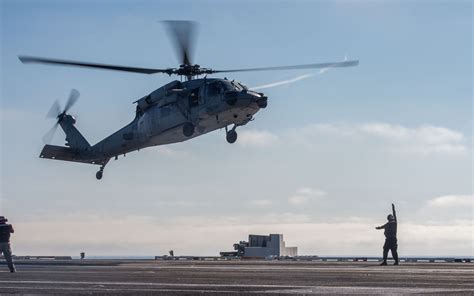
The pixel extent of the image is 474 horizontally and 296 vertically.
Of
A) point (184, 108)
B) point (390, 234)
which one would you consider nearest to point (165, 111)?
point (184, 108)

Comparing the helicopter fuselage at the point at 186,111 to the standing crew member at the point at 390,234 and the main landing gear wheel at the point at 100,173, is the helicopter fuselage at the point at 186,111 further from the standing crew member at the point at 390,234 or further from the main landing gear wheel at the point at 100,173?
the standing crew member at the point at 390,234

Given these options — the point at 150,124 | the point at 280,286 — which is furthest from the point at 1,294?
the point at 150,124

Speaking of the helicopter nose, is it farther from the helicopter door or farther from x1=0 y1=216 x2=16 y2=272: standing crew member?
x1=0 y1=216 x2=16 y2=272: standing crew member

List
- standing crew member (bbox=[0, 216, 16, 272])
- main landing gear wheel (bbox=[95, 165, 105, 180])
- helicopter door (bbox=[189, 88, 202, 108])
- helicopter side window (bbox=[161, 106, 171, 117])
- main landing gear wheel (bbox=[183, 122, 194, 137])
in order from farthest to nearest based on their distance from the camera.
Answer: main landing gear wheel (bbox=[95, 165, 105, 180]) < helicopter side window (bbox=[161, 106, 171, 117]) < main landing gear wheel (bbox=[183, 122, 194, 137]) < helicopter door (bbox=[189, 88, 202, 108]) < standing crew member (bbox=[0, 216, 16, 272])

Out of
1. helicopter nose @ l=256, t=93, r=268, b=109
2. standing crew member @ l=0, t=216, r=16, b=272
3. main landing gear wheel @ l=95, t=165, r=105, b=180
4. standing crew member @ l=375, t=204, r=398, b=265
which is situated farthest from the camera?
main landing gear wheel @ l=95, t=165, r=105, b=180

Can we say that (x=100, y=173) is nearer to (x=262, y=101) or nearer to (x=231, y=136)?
(x=231, y=136)

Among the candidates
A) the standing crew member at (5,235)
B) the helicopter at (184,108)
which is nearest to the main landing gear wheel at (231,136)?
the helicopter at (184,108)

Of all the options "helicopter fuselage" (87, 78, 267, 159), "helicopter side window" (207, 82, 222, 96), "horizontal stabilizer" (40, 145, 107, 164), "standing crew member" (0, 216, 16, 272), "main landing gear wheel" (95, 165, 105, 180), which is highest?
"helicopter side window" (207, 82, 222, 96)

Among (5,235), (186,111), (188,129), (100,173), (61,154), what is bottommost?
(5,235)

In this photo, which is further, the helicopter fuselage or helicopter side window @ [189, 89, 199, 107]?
helicopter side window @ [189, 89, 199, 107]

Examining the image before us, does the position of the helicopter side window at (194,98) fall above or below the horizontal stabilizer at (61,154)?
above

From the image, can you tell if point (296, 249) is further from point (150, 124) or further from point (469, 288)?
point (469, 288)

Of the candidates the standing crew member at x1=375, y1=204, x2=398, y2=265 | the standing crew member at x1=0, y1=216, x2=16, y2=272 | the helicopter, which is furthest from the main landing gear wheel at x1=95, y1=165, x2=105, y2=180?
the standing crew member at x1=375, y1=204, x2=398, y2=265

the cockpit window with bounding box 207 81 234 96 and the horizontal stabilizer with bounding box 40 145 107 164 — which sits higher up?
the cockpit window with bounding box 207 81 234 96
